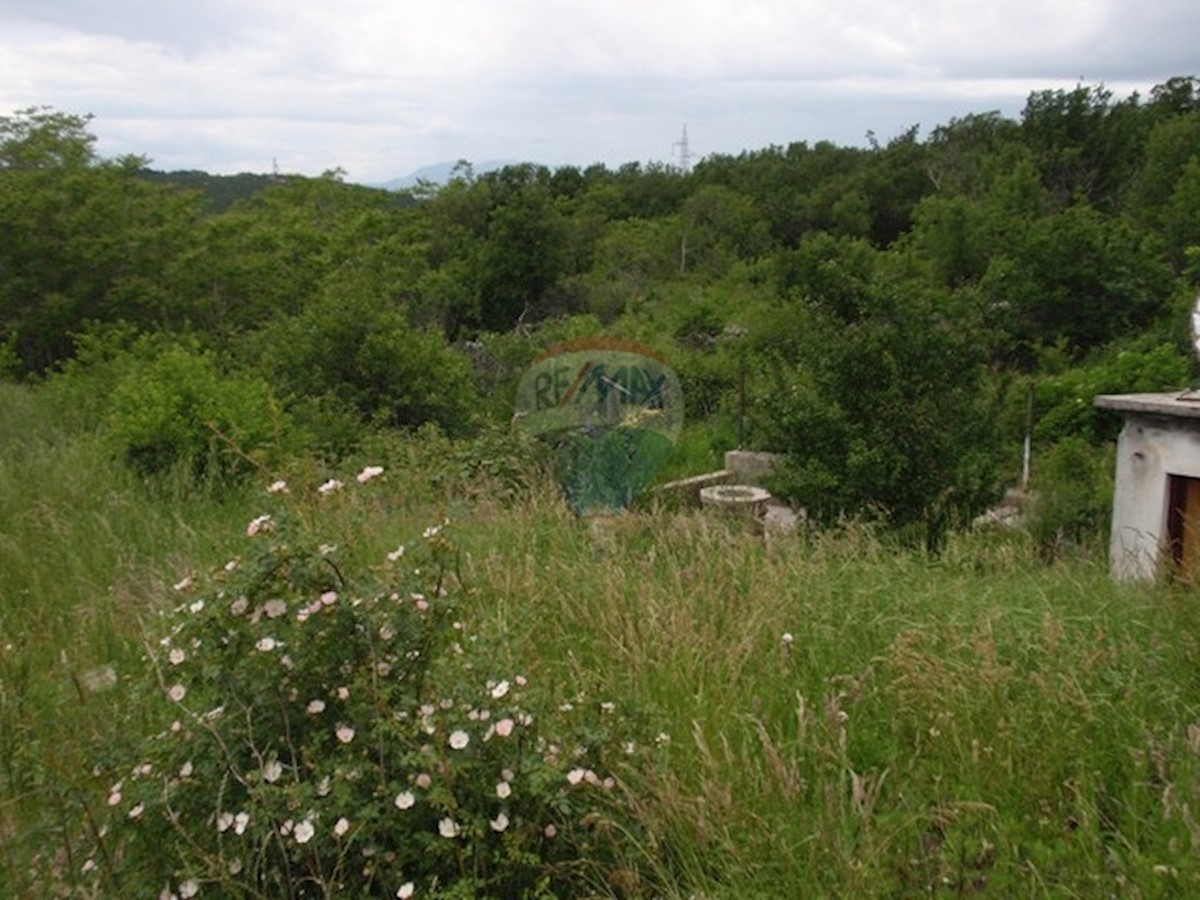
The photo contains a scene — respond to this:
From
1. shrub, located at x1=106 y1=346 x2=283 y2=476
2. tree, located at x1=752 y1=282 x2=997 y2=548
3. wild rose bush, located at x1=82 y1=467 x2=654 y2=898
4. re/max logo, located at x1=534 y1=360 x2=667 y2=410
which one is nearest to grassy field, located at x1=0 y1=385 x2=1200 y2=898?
wild rose bush, located at x1=82 y1=467 x2=654 y2=898

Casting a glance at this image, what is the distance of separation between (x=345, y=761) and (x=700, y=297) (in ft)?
73.9

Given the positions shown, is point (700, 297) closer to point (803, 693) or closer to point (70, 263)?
point (70, 263)

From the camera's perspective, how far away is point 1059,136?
29922 millimetres

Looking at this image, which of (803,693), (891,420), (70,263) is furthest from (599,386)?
(70,263)

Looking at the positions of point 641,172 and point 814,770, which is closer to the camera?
point 814,770

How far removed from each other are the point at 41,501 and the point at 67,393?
184 inches

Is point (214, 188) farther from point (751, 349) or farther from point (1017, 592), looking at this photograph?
point (1017, 592)

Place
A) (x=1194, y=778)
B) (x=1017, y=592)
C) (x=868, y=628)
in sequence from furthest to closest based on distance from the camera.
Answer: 1. (x=1017, y=592)
2. (x=868, y=628)
3. (x=1194, y=778)

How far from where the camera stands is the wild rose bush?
2.02 meters

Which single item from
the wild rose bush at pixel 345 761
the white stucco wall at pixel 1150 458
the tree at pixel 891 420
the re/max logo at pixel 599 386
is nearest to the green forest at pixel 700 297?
the tree at pixel 891 420

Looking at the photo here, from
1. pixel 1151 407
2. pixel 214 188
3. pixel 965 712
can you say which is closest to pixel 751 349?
pixel 1151 407

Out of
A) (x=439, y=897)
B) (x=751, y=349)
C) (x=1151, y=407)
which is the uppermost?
(x=439, y=897)

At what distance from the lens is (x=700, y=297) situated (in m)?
24.1

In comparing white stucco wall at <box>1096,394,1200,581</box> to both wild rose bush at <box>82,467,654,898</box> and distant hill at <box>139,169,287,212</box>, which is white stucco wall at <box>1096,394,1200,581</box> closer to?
wild rose bush at <box>82,467,654,898</box>
